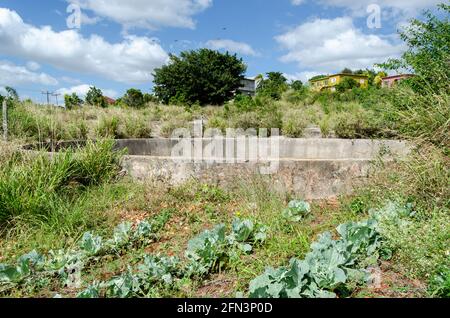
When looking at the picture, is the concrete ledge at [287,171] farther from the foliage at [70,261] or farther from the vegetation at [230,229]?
the foliage at [70,261]

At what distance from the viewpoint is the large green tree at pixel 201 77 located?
73.4 feet

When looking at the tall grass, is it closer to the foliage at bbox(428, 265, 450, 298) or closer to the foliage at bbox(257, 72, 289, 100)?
the foliage at bbox(428, 265, 450, 298)

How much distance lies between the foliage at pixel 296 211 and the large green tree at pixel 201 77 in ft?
61.7

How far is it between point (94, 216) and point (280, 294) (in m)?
2.25

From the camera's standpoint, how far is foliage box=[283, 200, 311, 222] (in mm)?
3115

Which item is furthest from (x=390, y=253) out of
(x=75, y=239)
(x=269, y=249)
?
(x=75, y=239)

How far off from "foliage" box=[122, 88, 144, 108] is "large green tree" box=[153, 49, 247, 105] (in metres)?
2.90

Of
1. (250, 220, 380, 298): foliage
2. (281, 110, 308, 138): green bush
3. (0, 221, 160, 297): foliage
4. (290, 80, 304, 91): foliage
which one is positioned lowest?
(0, 221, 160, 297): foliage

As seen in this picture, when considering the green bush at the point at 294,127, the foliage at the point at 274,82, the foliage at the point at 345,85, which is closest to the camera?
the green bush at the point at 294,127

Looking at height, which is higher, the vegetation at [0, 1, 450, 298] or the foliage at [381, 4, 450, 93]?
the foliage at [381, 4, 450, 93]

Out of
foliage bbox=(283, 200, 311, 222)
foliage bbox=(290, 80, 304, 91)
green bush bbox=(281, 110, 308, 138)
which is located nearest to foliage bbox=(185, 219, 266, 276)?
foliage bbox=(283, 200, 311, 222)

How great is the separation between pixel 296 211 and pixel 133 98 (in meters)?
16.8

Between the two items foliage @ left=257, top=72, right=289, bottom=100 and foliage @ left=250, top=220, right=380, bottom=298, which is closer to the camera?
foliage @ left=250, top=220, right=380, bottom=298

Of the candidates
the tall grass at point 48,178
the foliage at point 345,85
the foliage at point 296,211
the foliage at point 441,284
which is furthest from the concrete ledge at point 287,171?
the foliage at point 345,85
